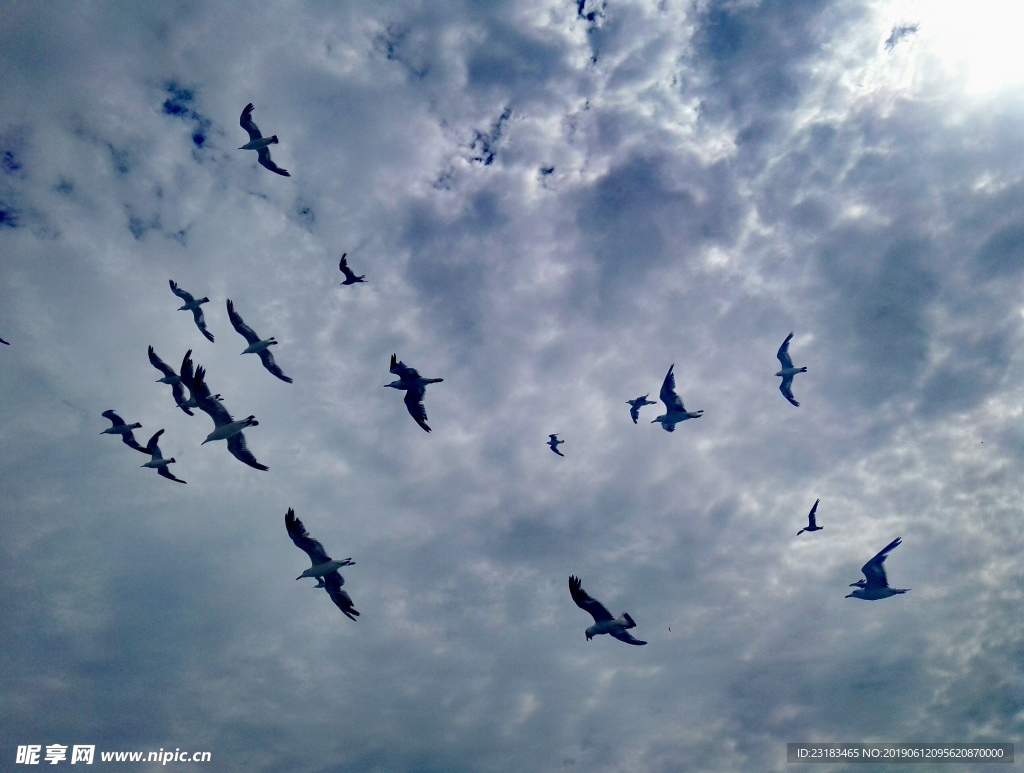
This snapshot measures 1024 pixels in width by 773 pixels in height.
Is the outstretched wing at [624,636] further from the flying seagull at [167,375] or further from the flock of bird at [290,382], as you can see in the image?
the flying seagull at [167,375]

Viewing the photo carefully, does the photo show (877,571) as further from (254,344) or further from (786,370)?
(254,344)

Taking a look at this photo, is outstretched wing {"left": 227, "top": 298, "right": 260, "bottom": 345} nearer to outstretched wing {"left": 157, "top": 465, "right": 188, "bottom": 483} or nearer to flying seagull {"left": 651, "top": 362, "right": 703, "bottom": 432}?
outstretched wing {"left": 157, "top": 465, "right": 188, "bottom": 483}

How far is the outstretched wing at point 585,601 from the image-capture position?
2852cm

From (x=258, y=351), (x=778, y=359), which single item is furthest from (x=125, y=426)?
(x=778, y=359)

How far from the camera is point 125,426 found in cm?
4266

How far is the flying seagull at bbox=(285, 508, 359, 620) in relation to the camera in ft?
99.9

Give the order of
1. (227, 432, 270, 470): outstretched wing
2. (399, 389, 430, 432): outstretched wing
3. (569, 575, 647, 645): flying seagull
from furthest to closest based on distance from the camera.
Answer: (399, 389, 430, 432): outstretched wing < (227, 432, 270, 470): outstretched wing < (569, 575, 647, 645): flying seagull

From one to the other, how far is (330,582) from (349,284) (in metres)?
16.9

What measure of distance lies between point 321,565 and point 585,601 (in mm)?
13743

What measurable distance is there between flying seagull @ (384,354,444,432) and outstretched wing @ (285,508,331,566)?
8.35 metres

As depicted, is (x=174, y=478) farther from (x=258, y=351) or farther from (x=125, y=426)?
(x=258, y=351)

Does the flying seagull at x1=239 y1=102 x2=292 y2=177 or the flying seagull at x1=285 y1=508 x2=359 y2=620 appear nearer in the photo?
the flying seagull at x1=285 y1=508 x2=359 y2=620

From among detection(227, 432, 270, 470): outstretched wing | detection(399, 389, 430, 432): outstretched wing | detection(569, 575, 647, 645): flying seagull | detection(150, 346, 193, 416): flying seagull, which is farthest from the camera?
detection(150, 346, 193, 416): flying seagull

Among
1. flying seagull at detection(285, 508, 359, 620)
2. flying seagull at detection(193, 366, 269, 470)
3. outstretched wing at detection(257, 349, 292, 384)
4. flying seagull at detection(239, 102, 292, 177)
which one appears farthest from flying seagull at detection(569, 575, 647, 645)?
flying seagull at detection(239, 102, 292, 177)
